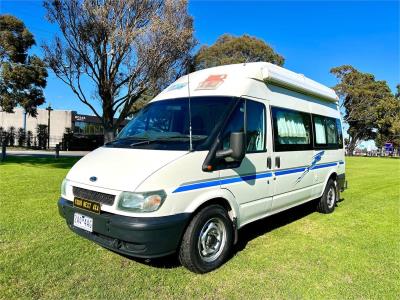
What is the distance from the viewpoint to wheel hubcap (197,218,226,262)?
13.8 ft

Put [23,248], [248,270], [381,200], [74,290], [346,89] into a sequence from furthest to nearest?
[346,89], [381,200], [23,248], [248,270], [74,290]

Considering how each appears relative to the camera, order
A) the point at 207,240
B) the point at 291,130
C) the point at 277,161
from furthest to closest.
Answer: the point at 291,130, the point at 277,161, the point at 207,240

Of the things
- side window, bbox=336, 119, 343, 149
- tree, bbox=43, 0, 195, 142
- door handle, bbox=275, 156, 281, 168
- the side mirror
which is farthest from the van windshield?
tree, bbox=43, 0, 195, 142

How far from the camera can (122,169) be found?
3912 mm

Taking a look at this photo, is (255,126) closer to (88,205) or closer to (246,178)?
(246,178)

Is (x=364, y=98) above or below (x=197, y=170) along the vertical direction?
above

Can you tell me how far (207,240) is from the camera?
4.30m

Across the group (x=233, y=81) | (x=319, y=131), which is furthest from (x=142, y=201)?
→ (x=319, y=131)

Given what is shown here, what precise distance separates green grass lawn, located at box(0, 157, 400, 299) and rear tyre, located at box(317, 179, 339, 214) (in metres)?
0.86

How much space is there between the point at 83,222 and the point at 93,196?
14.2 inches

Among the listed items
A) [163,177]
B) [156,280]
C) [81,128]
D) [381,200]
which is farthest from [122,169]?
[81,128]

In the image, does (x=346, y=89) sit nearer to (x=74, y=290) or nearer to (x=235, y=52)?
(x=235, y=52)

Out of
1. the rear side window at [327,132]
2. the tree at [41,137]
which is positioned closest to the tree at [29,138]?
the tree at [41,137]

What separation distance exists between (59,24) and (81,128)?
32852mm
